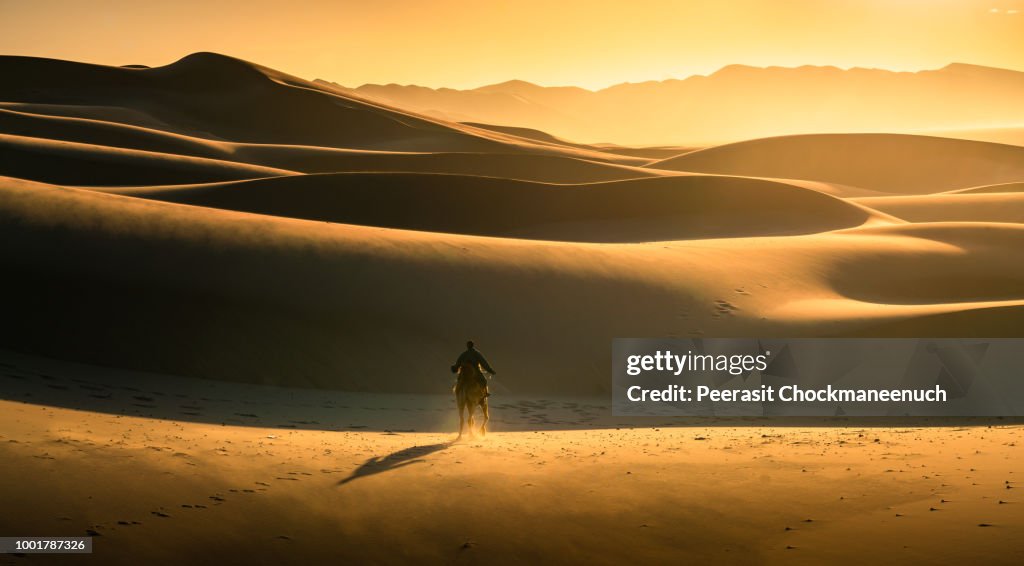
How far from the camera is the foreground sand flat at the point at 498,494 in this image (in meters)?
8.57

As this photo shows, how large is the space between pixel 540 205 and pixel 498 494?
34682 millimetres

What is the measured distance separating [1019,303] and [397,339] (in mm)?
12847

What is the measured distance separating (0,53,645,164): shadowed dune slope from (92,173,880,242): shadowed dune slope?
147 ft

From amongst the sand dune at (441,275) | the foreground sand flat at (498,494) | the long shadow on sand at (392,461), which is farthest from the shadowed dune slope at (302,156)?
the foreground sand flat at (498,494)

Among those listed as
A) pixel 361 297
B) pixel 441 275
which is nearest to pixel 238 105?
pixel 441 275

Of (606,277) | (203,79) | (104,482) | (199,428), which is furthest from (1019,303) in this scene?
(203,79)

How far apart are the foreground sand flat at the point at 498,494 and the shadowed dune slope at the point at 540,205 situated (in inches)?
1100

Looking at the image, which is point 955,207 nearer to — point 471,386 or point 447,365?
point 447,365

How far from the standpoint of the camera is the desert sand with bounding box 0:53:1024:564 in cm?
904

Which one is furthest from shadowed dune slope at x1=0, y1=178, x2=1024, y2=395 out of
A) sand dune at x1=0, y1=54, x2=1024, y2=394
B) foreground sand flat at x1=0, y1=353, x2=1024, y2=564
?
foreground sand flat at x1=0, y1=353, x2=1024, y2=564

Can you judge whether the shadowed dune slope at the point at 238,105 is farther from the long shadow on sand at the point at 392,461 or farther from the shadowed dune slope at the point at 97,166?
the long shadow on sand at the point at 392,461

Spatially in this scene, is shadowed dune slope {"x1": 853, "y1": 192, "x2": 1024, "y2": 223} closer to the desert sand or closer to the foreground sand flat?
the desert sand

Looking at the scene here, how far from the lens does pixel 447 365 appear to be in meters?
20.0

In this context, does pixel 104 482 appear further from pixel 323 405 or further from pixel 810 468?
pixel 323 405
